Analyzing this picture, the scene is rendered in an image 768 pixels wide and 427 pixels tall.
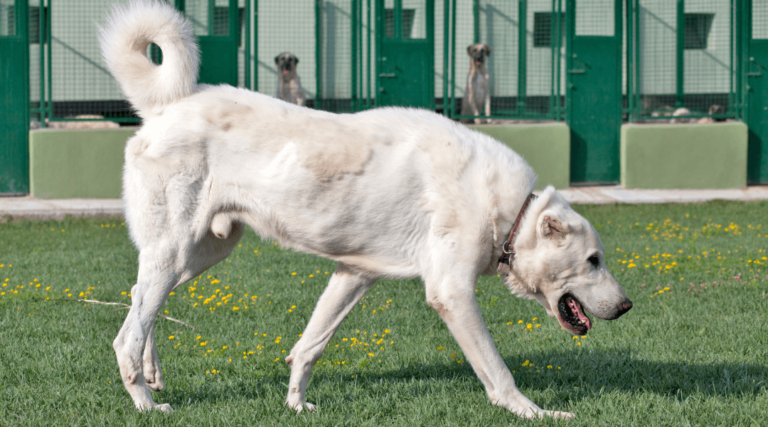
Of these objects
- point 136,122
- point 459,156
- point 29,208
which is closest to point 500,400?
point 459,156

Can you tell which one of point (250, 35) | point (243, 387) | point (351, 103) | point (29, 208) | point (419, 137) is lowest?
point (243, 387)

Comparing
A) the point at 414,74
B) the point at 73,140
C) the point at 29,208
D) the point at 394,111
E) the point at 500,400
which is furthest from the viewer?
the point at 414,74

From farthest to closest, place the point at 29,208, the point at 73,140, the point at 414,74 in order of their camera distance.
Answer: the point at 414,74
the point at 73,140
the point at 29,208

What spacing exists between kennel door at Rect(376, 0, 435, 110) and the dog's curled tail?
8908mm

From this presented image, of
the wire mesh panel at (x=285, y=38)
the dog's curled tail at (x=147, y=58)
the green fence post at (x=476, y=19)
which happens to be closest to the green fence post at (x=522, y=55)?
the green fence post at (x=476, y=19)

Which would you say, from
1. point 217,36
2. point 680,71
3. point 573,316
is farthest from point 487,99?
point 573,316

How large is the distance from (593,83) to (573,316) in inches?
391

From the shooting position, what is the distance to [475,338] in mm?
3826

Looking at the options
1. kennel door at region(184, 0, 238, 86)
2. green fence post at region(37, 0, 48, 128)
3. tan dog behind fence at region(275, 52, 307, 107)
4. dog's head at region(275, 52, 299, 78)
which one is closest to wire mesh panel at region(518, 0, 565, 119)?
tan dog behind fence at region(275, 52, 307, 107)

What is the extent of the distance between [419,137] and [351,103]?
9390 mm

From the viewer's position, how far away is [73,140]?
11875 mm

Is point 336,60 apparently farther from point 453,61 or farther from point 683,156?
point 683,156

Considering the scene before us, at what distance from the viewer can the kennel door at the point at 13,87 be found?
11773mm

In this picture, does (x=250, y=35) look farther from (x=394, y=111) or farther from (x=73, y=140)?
(x=394, y=111)
